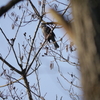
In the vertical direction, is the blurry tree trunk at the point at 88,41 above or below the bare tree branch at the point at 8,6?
below

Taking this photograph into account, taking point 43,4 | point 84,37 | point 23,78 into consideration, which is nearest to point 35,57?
point 23,78

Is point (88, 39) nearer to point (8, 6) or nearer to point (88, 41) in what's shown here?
point (88, 41)

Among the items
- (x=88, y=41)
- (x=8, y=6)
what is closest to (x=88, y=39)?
(x=88, y=41)

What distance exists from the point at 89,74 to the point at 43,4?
10.9ft

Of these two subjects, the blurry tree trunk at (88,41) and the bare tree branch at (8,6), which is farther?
the bare tree branch at (8,6)

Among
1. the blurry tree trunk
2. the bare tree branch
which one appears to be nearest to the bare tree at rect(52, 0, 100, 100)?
the blurry tree trunk

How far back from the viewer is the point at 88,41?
2.94 feet

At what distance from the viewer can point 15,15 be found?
174 inches

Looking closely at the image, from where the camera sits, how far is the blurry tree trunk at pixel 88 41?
33.5 inches

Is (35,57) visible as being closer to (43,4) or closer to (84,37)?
(43,4)

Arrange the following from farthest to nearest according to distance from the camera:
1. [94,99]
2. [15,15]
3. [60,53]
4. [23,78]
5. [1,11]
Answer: [15,15], [60,53], [23,78], [1,11], [94,99]

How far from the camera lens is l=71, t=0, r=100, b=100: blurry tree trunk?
85 cm

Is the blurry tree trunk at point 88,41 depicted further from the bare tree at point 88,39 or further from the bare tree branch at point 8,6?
the bare tree branch at point 8,6

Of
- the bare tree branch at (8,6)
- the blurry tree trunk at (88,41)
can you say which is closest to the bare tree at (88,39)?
the blurry tree trunk at (88,41)
